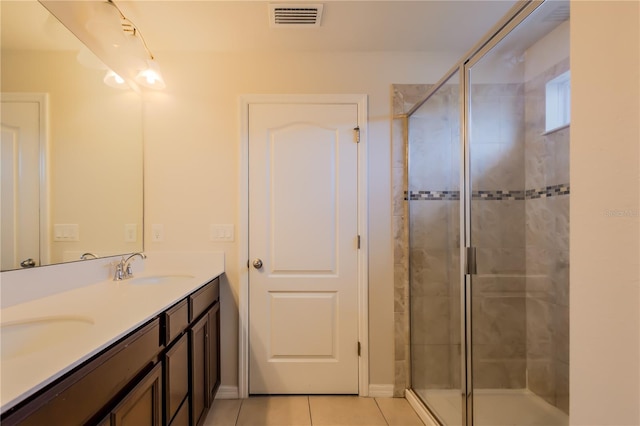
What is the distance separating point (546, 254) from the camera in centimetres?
185

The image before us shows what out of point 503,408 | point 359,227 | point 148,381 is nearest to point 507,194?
point 359,227

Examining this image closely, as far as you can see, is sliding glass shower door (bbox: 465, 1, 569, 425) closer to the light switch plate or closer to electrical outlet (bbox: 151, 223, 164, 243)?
the light switch plate

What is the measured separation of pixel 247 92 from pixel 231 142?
0.38 metres

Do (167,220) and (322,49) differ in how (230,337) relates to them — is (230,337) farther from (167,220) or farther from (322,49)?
(322,49)

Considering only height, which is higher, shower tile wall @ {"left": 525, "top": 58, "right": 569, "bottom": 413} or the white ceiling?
the white ceiling

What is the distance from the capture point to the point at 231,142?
211 cm

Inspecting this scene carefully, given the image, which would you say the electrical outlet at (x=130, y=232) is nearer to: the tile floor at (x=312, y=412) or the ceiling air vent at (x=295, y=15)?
the tile floor at (x=312, y=412)

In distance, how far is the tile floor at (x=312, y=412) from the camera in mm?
1808

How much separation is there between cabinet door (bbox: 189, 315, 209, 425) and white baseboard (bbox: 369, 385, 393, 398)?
1116mm

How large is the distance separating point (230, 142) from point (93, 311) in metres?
1.37

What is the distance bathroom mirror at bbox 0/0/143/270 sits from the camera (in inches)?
45.8

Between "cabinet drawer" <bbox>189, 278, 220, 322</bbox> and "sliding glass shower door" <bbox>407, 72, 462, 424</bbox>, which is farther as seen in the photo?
"sliding glass shower door" <bbox>407, 72, 462, 424</bbox>
